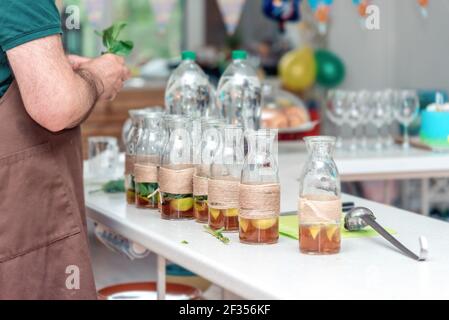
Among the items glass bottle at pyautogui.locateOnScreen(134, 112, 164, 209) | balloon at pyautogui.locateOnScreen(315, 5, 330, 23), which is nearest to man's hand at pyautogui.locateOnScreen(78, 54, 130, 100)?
glass bottle at pyautogui.locateOnScreen(134, 112, 164, 209)

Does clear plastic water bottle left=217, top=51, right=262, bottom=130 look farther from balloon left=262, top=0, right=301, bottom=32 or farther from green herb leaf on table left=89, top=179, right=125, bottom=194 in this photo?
balloon left=262, top=0, right=301, bottom=32

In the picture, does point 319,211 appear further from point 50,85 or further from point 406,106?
point 406,106

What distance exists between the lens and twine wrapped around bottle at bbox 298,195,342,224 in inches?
68.3

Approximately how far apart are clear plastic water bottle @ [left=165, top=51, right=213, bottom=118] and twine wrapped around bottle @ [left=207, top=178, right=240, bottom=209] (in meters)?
0.83

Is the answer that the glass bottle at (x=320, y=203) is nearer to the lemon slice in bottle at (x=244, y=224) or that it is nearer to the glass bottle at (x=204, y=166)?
the lemon slice in bottle at (x=244, y=224)

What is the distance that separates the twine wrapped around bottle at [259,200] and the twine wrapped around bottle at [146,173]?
461mm

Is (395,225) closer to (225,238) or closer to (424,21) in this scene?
(225,238)

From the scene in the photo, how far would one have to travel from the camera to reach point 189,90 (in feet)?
9.17

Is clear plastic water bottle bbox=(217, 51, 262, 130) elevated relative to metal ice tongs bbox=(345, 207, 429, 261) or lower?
elevated

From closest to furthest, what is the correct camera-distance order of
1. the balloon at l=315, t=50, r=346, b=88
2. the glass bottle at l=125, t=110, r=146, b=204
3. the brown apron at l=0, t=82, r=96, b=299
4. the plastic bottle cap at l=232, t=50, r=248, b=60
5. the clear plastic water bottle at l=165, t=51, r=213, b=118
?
the brown apron at l=0, t=82, r=96, b=299 → the glass bottle at l=125, t=110, r=146, b=204 → the plastic bottle cap at l=232, t=50, r=248, b=60 → the clear plastic water bottle at l=165, t=51, r=213, b=118 → the balloon at l=315, t=50, r=346, b=88

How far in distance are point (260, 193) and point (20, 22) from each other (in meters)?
0.60

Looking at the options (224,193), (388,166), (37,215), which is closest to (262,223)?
(224,193)

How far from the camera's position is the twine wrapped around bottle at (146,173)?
2242mm

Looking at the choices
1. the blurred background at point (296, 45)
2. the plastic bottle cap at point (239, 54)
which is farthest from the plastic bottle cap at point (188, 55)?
the blurred background at point (296, 45)
